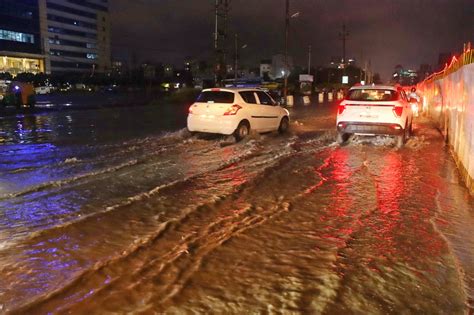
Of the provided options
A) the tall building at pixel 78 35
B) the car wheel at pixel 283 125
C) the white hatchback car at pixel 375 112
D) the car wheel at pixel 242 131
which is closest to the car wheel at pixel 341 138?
the white hatchback car at pixel 375 112

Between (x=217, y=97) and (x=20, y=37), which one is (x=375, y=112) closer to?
(x=217, y=97)

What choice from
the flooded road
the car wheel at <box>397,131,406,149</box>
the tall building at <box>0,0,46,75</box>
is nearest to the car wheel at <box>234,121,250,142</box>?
the flooded road

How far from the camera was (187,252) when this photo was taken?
5.30 meters

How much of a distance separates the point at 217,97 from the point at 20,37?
101772 mm

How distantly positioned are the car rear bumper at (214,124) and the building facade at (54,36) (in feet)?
309

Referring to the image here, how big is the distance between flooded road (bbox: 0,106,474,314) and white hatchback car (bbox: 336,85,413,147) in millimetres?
1828

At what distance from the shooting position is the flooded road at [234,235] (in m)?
4.25

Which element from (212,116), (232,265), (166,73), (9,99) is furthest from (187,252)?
(166,73)

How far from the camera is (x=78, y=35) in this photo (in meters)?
144

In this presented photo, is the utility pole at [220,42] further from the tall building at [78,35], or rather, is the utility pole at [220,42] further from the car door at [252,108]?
the tall building at [78,35]

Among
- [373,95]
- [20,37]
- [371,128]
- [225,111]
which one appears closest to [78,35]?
[20,37]

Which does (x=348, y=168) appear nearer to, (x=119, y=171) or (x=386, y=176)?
(x=386, y=176)

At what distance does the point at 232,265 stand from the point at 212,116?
32.6 ft

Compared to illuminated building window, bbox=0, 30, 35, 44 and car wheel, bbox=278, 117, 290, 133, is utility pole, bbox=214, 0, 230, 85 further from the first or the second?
illuminated building window, bbox=0, 30, 35, 44
